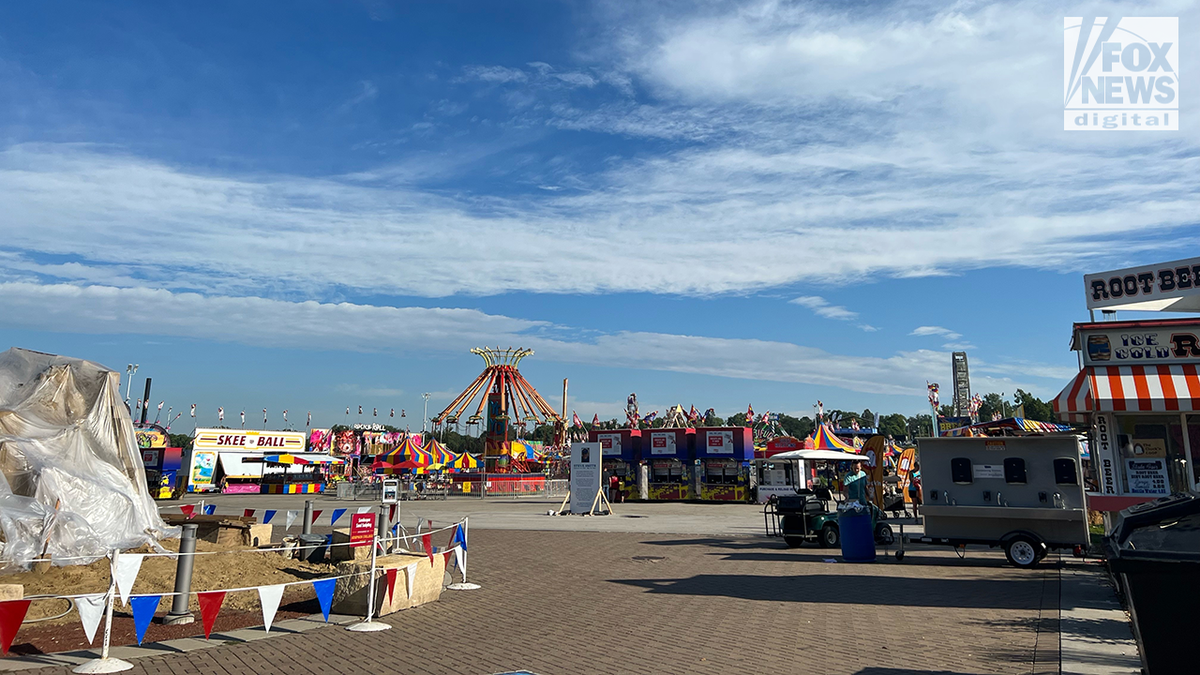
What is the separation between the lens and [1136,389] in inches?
579

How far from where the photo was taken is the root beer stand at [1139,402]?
14.5 m

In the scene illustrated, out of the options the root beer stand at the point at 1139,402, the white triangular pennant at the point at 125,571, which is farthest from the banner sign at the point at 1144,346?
the white triangular pennant at the point at 125,571

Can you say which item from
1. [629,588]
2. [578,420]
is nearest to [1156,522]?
[629,588]

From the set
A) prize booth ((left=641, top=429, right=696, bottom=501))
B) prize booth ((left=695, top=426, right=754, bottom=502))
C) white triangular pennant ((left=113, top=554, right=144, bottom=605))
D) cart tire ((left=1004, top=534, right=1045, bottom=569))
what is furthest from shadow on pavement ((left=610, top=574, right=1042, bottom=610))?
prize booth ((left=641, top=429, right=696, bottom=501))

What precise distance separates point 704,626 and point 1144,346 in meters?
13.0

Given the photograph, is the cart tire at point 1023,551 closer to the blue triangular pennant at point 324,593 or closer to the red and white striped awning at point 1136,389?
the red and white striped awning at point 1136,389

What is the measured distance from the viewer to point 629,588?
1183 cm

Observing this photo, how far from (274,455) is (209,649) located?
46.3 metres

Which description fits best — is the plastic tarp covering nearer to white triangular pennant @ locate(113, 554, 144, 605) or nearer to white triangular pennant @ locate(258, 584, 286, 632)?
white triangular pennant @ locate(113, 554, 144, 605)

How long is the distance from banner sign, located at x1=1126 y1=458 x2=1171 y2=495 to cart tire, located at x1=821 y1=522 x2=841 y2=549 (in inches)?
247

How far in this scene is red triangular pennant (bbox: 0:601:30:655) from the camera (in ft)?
20.7

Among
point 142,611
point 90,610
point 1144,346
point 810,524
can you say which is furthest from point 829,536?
point 90,610

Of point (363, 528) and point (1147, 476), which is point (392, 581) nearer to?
point (363, 528)

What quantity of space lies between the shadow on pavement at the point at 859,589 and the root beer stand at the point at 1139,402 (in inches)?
191
